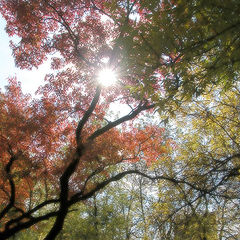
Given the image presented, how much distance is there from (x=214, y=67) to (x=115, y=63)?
502 centimetres

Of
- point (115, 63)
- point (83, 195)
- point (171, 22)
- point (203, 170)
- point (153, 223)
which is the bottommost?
point (153, 223)

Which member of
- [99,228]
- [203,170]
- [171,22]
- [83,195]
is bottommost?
[203,170]

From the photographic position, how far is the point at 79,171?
862cm

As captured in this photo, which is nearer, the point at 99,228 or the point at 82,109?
the point at 82,109

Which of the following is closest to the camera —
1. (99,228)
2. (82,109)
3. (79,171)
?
(82,109)

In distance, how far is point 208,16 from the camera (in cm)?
214

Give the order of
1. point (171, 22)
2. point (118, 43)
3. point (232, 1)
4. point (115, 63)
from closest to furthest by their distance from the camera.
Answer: point (232, 1) < point (171, 22) < point (118, 43) < point (115, 63)

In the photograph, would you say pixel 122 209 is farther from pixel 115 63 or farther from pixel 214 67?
pixel 214 67

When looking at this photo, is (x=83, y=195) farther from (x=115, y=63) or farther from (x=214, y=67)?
(x=214, y=67)

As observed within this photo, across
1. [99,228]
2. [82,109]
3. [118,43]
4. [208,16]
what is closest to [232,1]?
[208,16]

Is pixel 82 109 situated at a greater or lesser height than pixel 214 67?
greater

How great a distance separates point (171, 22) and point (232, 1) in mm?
684

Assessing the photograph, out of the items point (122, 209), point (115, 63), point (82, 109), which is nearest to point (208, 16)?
point (115, 63)

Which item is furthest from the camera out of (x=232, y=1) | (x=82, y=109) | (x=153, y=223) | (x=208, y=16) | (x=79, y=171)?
(x=79, y=171)
